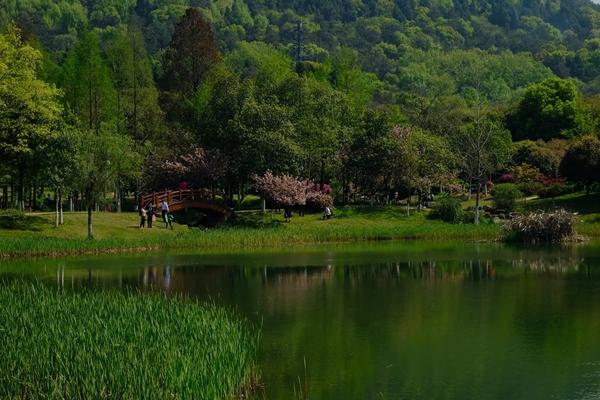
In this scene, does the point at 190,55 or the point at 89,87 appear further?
the point at 190,55

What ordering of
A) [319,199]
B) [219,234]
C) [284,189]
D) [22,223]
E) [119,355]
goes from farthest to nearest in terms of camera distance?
[319,199] < [284,189] < [219,234] < [22,223] < [119,355]

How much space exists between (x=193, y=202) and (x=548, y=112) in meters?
44.3

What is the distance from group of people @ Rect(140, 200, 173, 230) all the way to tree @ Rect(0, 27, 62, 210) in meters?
7.45

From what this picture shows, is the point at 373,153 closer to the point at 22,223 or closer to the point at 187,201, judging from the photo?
the point at 187,201

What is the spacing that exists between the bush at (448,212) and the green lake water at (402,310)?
13.4 meters

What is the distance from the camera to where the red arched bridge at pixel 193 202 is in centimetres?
6162

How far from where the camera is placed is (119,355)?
15.2 meters

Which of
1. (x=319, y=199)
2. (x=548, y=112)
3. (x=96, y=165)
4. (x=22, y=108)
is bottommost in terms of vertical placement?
(x=319, y=199)

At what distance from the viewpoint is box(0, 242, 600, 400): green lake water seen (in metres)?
18.5

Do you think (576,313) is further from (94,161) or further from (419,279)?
(94,161)

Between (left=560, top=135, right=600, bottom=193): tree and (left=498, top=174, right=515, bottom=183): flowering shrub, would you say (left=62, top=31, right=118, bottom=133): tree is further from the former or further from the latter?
(left=560, top=135, right=600, bottom=193): tree

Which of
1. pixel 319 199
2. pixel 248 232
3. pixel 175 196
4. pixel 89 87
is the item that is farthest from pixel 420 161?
pixel 89 87

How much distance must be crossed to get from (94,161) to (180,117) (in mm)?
30668

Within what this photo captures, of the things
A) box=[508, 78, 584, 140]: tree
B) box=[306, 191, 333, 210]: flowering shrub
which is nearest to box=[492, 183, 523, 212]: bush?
box=[306, 191, 333, 210]: flowering shrub
